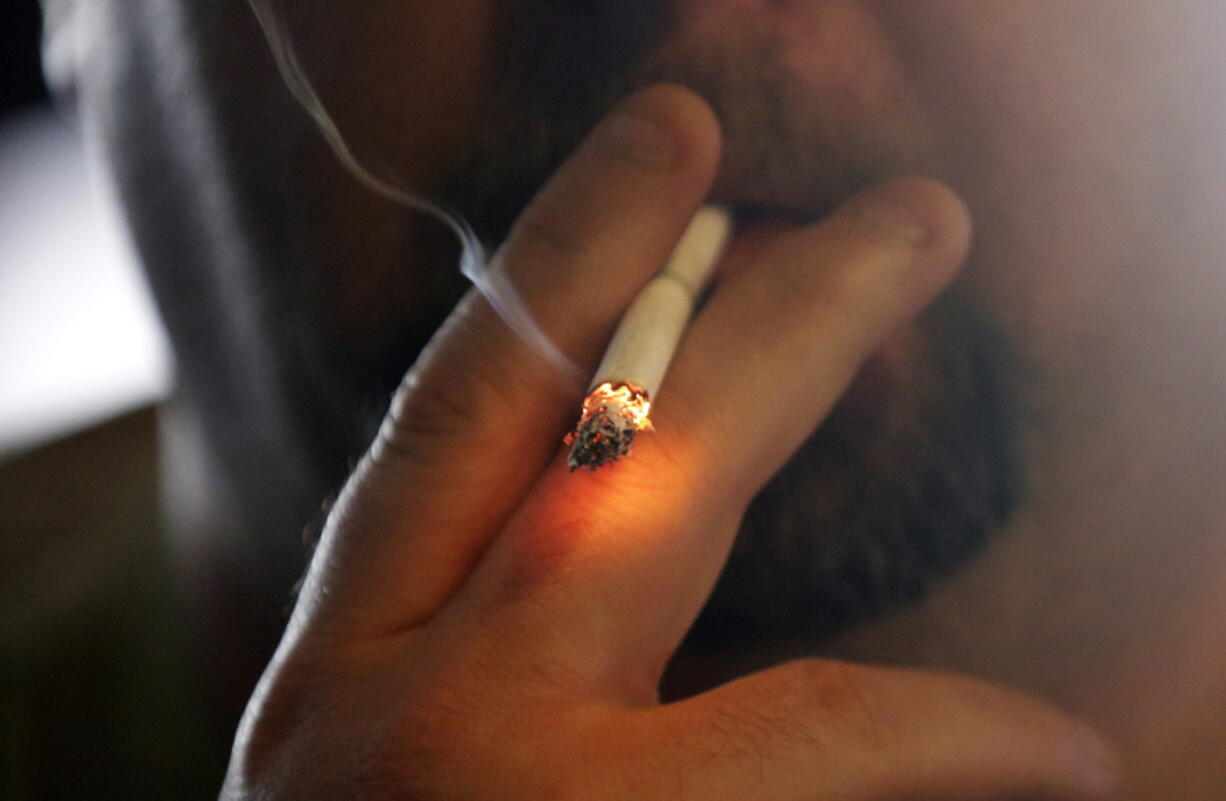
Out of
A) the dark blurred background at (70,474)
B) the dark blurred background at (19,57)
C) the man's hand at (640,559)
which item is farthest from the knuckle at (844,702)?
the dark blurred background at (19,57)

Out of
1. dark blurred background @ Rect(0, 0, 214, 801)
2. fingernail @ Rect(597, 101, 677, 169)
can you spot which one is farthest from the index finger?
dark blurred background @ Rect(0, 0, 214, 801)

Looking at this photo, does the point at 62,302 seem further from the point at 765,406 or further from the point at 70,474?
the point at 765,406

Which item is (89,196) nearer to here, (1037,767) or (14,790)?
(14,790)

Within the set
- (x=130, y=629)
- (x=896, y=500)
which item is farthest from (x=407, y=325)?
(x=130, y=629)

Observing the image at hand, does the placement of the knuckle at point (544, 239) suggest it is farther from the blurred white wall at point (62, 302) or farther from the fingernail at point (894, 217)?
the blurred white wall at point (62, 302)

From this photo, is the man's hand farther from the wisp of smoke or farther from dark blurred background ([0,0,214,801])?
dark blurred background ([0,0,214,801])

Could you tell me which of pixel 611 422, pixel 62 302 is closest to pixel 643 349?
pixel 611 422
